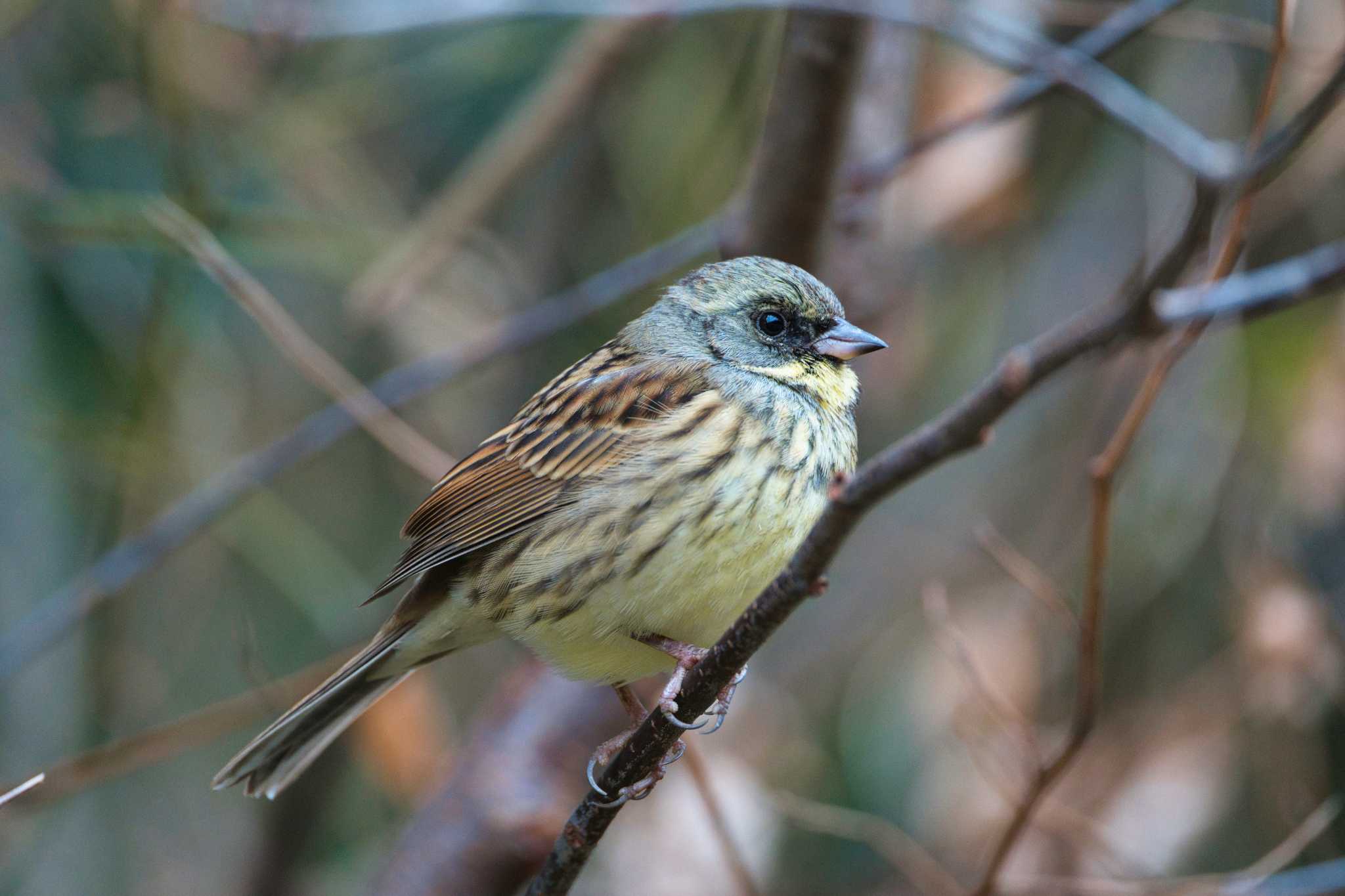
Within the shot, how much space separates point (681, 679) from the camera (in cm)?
228

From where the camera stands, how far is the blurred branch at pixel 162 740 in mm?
3338

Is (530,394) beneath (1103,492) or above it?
above

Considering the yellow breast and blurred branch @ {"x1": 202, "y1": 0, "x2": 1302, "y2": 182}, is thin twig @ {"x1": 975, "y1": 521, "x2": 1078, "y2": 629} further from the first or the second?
blurred branch @ {"x1": 202, "y1": 0, "x2": 1302, "y2": 182}

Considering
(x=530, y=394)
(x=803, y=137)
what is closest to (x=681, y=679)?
(x=803, y=137)

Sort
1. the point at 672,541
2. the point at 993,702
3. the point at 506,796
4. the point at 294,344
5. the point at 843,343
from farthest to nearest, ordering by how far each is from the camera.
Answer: the point at 506,796, the point at 294,344, the point at 993,702, the point at 843,343, the point at 672,541

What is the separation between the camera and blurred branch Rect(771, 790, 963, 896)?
3.29 meters

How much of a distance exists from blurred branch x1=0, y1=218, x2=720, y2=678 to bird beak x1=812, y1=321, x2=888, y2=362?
110 cm

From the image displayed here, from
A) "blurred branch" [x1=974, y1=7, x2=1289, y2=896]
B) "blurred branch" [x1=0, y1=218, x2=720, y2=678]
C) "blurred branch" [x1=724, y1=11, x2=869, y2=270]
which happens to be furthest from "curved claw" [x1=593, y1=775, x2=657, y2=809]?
"blurred branch" [x1=0, y1=218, x2=720, y2=678]

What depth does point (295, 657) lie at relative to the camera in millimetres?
4902

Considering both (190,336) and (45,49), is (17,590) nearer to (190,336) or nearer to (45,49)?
(190,336)

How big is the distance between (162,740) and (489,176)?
191 centimetres

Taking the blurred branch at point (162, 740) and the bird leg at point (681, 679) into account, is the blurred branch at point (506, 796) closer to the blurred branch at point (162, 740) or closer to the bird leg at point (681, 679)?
the blurred branch at point (162, 740)

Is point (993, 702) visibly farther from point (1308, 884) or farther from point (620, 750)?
point (620, 750)

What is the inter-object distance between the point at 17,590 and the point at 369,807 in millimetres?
1448
